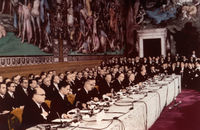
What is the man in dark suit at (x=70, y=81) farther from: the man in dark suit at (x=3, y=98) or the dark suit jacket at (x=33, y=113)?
the dark suit jacket at (x=33, y=113)

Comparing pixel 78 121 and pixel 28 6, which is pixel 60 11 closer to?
pixel 28 6

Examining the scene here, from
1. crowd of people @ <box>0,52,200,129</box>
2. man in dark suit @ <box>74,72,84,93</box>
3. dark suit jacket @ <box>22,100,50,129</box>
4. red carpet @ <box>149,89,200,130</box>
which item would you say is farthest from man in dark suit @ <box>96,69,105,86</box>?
dark suit jacket @ <box>22,100,50,129</box>

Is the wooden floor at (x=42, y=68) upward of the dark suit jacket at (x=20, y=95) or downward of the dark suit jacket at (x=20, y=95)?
upward

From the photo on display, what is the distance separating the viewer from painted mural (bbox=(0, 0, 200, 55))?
7992 millimetres

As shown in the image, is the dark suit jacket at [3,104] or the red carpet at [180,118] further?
the red carpet at [180,118]

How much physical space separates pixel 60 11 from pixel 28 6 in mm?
1935

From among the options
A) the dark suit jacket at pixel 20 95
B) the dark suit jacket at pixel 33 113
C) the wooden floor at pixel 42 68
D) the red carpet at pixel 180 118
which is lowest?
the red carpet at pixel 180 118

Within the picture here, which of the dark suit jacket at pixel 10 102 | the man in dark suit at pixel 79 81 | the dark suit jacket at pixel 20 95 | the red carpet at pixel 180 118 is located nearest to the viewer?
the dark suit jacket at pixel 10 102

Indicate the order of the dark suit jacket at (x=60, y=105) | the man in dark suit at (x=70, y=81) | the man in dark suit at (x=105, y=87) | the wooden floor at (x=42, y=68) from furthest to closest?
the man in dark suit at (x=105, y=87)
the man in dark suit at (x=70, y=81)
the wooden floor at (x=42, y=68)
the dark suit jacket at (x=60, y=105)

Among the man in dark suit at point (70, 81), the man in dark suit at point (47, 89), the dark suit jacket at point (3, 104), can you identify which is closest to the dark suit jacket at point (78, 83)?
the man in dark suit at point (70, 81)

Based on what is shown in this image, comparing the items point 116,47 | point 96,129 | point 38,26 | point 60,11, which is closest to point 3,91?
point 96,129

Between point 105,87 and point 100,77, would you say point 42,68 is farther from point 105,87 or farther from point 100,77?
point 105,87

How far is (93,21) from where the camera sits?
508 inches

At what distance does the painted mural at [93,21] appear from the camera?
315 inches
